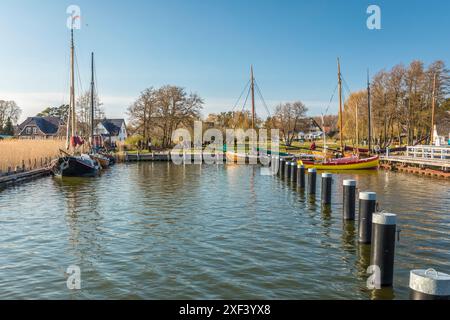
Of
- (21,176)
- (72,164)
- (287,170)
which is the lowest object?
(21,176)

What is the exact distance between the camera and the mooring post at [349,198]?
1585cm

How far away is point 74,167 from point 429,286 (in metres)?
32.0

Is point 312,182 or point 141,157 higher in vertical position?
point 141,157

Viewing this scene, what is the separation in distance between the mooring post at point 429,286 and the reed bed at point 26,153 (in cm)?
2991

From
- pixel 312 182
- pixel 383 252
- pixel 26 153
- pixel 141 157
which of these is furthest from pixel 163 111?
pixel 383 252

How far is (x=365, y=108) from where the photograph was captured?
63812 mm

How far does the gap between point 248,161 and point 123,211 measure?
32.3 metres

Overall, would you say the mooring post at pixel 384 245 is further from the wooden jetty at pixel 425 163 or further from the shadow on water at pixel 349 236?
the wooden jetty at pixel 425 163

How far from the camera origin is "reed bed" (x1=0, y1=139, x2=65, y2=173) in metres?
31.7

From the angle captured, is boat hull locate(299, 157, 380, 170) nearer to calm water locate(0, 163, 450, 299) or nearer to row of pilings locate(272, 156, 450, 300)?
calm water locate(0, 163, 450, 299)

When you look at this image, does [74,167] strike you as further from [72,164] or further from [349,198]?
[349,198]

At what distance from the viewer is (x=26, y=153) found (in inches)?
1399

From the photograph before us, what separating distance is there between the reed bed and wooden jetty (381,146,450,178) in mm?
32708

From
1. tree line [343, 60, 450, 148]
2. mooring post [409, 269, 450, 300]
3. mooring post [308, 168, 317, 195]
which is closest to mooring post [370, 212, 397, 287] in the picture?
mooring post [409, 269, 450, 300]
